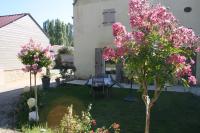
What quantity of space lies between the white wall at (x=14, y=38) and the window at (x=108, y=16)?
798cm

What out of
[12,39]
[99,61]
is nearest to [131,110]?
[99,61]

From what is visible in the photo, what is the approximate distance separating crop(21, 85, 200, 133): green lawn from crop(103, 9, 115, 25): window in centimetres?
547

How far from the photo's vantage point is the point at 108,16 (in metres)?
18.6

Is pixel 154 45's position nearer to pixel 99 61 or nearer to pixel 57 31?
pixel 99 61

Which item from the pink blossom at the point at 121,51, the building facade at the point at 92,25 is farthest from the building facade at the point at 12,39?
the pink blossom at the point at 121,51

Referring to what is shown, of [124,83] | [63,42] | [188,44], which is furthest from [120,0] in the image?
[63,42]

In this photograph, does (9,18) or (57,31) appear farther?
(57,31)

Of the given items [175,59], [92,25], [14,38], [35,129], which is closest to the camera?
[175,59]

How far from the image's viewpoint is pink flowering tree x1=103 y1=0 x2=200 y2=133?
16.2ft

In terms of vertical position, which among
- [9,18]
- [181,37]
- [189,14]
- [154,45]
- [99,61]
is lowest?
[99,61]

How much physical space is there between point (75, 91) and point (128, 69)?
10.4 metres

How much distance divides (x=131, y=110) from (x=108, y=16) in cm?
908

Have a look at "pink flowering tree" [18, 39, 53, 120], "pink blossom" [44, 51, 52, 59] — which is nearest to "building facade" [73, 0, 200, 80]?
"pink blossom" [44, 51, 52, 59]

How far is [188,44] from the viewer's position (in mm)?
5121
